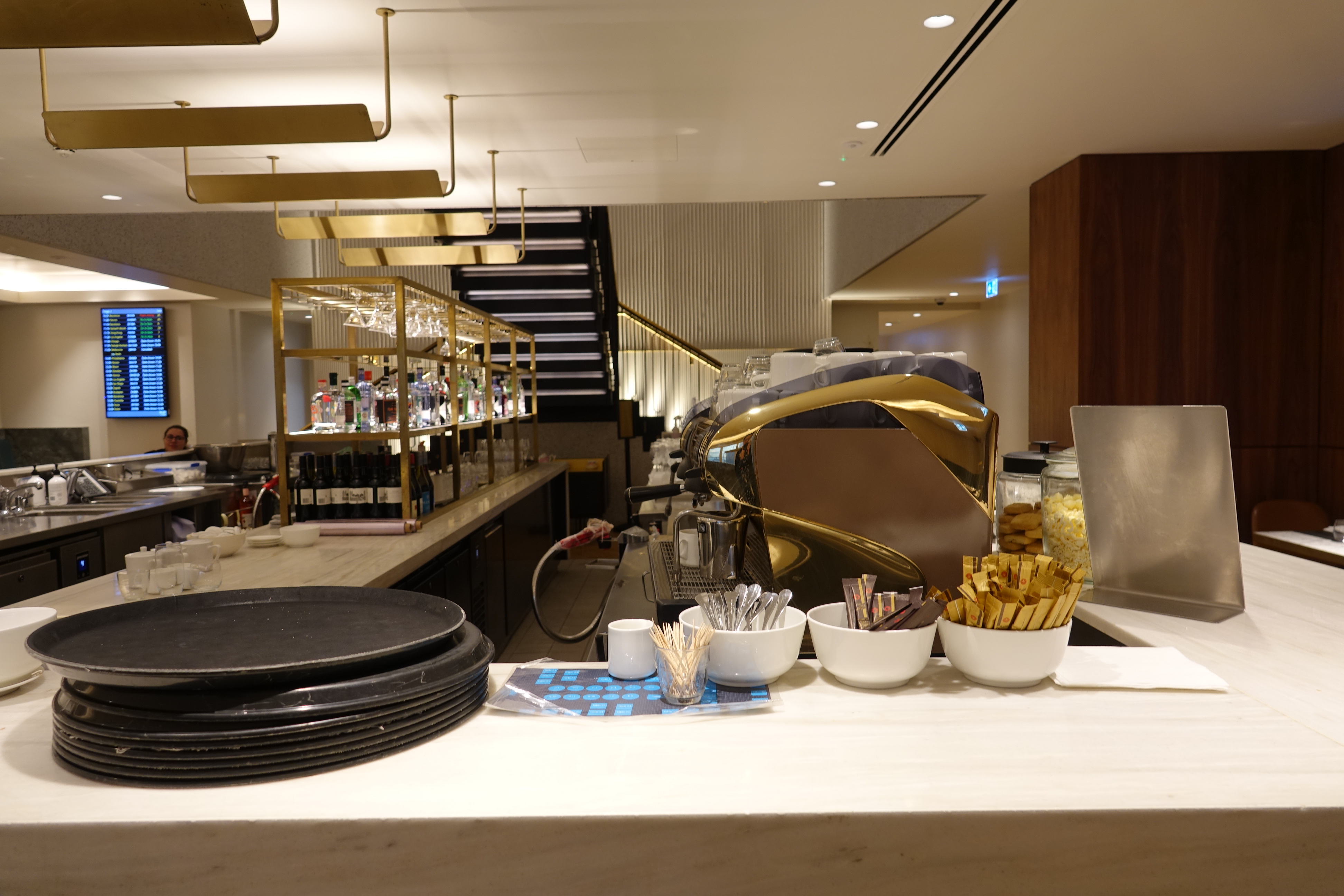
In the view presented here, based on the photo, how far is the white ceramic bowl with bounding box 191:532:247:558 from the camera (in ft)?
9.53

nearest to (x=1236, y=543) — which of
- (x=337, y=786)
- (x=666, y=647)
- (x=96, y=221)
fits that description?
(x=666, y=647)

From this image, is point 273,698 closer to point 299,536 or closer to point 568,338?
point 299,536

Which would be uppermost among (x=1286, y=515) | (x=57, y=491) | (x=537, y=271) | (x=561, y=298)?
(x=537, y=271)

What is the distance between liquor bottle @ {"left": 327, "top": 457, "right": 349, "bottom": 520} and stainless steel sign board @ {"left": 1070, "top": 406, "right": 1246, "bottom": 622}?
294 cm

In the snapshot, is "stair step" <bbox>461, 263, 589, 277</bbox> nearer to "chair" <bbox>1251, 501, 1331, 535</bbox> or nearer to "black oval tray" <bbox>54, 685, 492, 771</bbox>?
"chair" <bbox>1251, 501, 1331, 535</bbox>

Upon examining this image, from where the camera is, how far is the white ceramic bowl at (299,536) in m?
3.21

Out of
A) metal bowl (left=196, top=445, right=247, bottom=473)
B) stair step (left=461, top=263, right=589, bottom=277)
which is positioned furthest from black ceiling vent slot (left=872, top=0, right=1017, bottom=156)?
metal bowl (left=196, top=445, right=247, bottom=473)

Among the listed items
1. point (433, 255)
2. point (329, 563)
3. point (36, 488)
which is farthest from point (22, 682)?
point (36, 488)

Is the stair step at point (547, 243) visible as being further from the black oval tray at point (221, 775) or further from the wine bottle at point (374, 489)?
the black oval tray at point (221, 775)

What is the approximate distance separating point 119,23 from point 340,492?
2199 mm

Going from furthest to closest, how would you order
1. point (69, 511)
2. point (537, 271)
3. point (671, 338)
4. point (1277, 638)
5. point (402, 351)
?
point (671, 338) → point (537, 271) → point (69, 511) → point (402, 351) → point (1277, 638)

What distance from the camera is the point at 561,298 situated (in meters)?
7.71

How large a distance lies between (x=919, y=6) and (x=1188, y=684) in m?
2.56

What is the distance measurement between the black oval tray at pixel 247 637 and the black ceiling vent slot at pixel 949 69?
2823 millimetres
